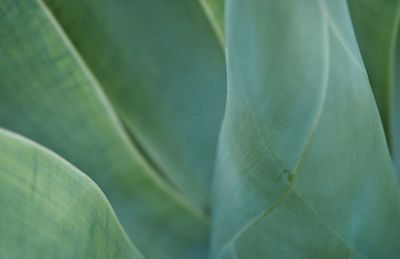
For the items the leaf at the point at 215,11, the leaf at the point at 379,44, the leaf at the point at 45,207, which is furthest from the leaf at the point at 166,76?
the leaf at the point at 45,207

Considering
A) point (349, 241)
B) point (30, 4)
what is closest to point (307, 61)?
point (349, 241)

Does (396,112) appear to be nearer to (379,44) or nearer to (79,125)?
(379,44)

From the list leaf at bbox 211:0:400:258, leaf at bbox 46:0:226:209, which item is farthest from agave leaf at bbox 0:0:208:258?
leaf at bbox 211:0:400:258

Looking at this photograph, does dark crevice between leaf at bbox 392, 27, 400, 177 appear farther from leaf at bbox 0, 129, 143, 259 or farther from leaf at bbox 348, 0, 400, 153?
leaf at bbox 0, 129, 143, 259

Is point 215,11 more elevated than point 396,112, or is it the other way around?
point 215,11

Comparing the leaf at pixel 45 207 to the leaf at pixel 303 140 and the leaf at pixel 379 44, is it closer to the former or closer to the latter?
the leaf at pixel 303 140

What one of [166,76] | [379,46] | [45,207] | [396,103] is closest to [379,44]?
[379,46]
